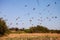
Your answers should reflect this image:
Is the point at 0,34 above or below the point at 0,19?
below

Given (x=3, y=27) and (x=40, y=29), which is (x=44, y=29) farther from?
(x=3, y=27)

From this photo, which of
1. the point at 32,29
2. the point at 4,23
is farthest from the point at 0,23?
the point at 32,29

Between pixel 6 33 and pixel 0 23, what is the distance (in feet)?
7.18

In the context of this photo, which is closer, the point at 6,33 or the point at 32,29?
the point at 6,33

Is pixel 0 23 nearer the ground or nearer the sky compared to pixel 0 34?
nearer the sky

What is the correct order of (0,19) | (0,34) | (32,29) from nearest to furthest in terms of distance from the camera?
(0,34) < (0,19) < (32,29)

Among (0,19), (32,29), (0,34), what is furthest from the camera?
(32,29)

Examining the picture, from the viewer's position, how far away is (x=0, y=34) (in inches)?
1150

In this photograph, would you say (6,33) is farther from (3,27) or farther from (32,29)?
(32,29)

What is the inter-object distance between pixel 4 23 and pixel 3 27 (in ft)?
3.21

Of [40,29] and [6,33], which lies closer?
[6,33]

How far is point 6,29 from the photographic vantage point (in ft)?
99.7

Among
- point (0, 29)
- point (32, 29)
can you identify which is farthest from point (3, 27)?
point (32, 29)

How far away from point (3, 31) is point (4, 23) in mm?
1484
